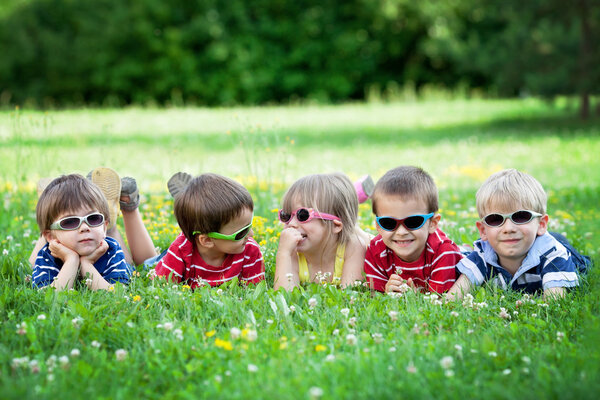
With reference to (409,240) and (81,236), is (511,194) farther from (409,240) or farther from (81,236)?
(81,236)

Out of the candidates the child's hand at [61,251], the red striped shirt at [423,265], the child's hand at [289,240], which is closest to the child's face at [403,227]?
the red striped shirt at [423,265]

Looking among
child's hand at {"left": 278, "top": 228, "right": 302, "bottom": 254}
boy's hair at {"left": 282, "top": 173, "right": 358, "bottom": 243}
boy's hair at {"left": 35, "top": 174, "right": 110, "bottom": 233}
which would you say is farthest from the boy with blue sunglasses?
boy's hair at {"left": 35, "top": 174, "right": 110, "bottom": 233}

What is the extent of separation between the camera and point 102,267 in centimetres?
449

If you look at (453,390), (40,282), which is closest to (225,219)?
(40,282)

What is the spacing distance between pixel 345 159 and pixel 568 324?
804cm

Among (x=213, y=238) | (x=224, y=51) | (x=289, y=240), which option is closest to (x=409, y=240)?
(x=289, y=240)

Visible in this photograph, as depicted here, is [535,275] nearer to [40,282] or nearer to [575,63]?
[40,282]

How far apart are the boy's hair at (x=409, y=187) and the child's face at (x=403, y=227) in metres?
0.03

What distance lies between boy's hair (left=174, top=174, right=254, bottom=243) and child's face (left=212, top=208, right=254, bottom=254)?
0.09 feet

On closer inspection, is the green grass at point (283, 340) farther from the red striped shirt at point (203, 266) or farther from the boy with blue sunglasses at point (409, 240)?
the boy with blue sunglasses at point (409, 240)

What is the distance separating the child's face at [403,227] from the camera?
13.7ft

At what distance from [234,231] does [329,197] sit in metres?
0.70

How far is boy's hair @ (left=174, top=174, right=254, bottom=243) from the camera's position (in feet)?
13.7

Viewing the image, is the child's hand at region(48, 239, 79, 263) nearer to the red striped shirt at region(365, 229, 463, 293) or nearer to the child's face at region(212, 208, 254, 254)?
the child's face at region(212, 208, 254, 254)
